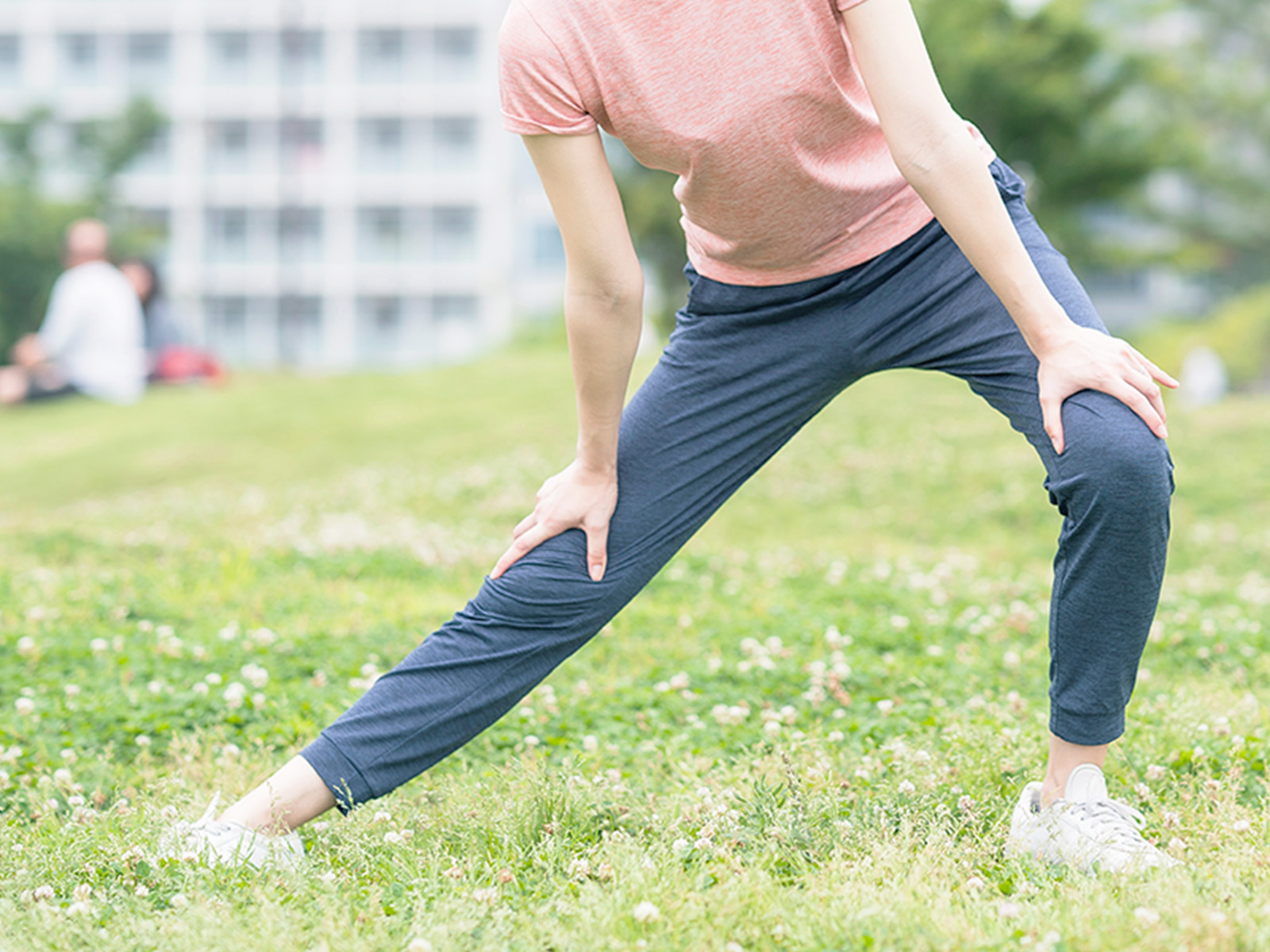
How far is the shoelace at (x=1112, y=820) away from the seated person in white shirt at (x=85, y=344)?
16502 mm

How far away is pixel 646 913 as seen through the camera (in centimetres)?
219

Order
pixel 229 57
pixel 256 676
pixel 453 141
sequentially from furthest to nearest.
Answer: pixel 229 57 → pixel 453 141 → pixel 256 676

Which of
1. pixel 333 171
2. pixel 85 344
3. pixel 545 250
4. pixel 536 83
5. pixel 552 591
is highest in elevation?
pixel 333 171

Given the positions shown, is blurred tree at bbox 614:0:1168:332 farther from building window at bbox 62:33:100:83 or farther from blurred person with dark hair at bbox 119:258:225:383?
building window at bbox 62:33:100:83

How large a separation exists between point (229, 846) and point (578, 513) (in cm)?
102

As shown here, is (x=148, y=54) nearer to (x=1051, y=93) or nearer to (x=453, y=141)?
(x=453, y=141)

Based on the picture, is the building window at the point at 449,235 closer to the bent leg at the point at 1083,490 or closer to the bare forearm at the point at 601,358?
the bare forearm at the point at 601,358

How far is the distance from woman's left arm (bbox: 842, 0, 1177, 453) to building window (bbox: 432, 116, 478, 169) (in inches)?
2331

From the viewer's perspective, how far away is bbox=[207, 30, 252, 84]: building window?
199 feet

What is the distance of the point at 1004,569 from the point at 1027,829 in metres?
4.24

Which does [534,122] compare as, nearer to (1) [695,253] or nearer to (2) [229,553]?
(1) [695,253]

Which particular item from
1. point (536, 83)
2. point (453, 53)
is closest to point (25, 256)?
point (453, 53)

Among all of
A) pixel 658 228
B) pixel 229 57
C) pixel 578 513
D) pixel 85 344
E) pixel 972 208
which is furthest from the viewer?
pixel 229 57

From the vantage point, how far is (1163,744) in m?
3.36
